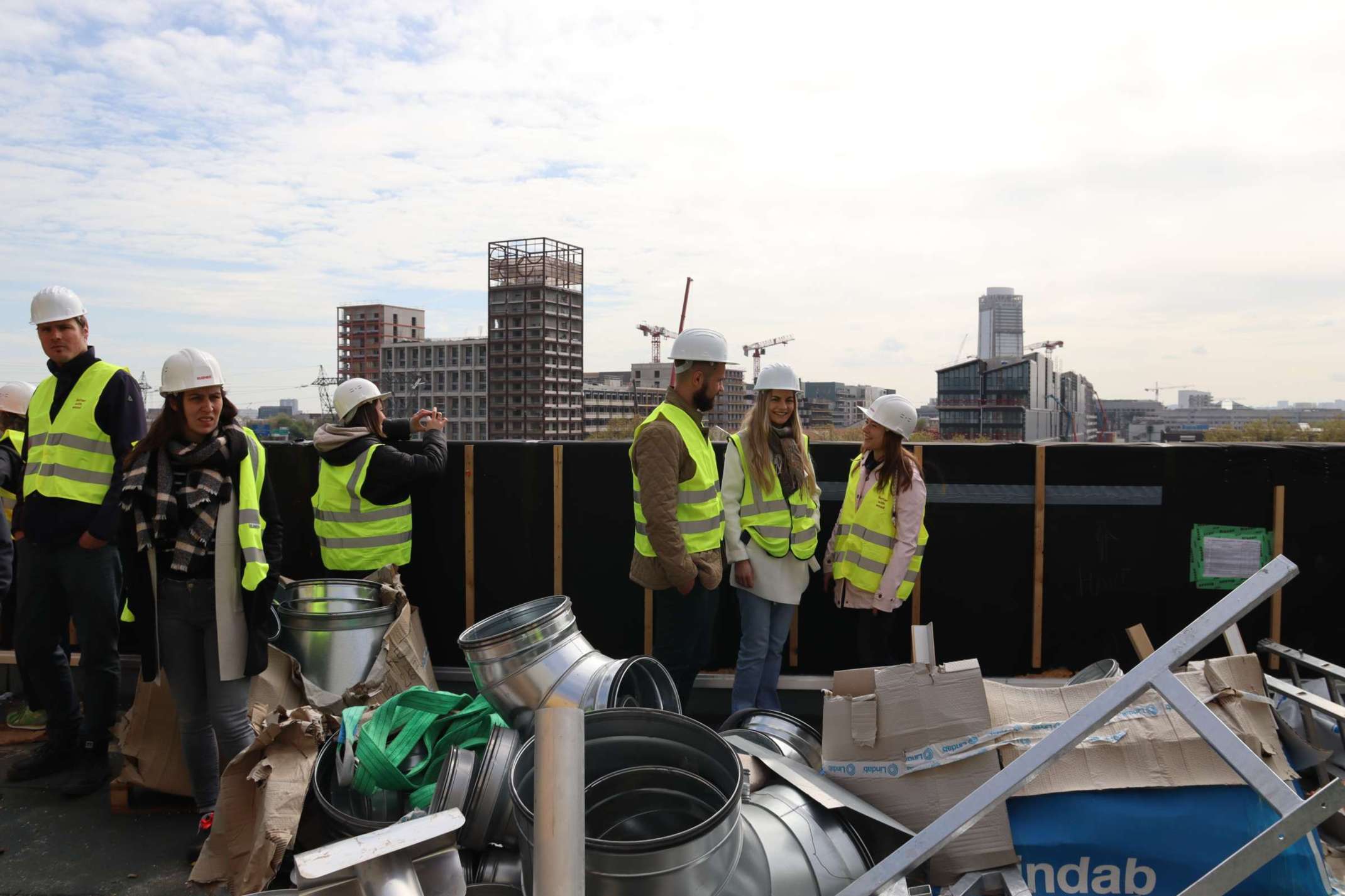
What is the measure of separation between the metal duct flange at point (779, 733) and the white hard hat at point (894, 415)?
6.09 feet

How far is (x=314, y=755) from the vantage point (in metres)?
4.06

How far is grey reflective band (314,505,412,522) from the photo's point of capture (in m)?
5.97

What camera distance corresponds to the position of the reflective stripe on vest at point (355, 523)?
5.85m

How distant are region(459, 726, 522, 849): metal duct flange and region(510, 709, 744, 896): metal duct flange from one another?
0.90 ft

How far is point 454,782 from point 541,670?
906 millimetres

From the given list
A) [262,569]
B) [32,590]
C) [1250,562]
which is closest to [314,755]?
[262,569]

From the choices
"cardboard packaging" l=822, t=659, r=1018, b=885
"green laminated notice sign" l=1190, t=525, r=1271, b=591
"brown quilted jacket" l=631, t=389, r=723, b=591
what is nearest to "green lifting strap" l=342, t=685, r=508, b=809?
"brown quilted jacket" l=631, t=389, r=723, b=591

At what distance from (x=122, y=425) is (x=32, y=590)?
113 cm

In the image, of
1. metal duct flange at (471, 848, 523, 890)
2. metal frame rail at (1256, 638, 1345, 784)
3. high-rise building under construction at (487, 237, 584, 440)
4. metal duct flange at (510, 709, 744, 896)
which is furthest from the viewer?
high-rise building under construction at (487, 237, 584, 440)

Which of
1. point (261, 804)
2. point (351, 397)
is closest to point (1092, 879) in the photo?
point (261, 804)

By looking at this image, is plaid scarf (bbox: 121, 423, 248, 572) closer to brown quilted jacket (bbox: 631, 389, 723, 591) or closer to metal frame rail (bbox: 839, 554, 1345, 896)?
brown quilted jacket (bbox: 631, 389, 723, 591)

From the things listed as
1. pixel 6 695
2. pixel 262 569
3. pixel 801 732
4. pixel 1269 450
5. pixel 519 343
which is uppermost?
pixel 519 343

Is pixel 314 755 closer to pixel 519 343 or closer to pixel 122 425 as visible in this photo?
pixel 122 425

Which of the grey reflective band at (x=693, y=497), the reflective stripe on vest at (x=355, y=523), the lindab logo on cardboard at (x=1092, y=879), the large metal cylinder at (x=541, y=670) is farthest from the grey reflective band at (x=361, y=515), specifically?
the lindab logo on cardboard at (x=1092, y=879)
